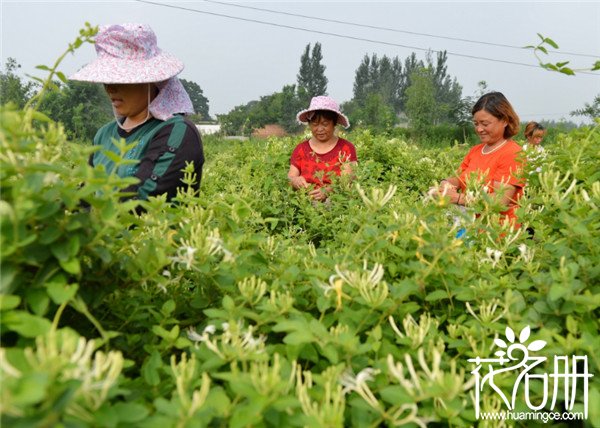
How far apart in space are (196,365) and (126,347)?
0.75 feet

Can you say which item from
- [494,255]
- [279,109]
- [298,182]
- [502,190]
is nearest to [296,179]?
[298,182]

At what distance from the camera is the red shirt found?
4.68 metres

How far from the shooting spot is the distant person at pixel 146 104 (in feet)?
8.36

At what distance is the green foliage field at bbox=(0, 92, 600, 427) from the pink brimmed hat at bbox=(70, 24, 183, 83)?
3.86 ft

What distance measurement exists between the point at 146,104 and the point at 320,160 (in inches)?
88.7

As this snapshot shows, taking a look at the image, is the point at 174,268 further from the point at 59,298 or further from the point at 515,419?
the point at 515,419

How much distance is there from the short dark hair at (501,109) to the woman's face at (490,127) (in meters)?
0.03

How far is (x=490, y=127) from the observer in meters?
3.85

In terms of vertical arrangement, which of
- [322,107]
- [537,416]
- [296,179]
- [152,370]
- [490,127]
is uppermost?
[322,107]

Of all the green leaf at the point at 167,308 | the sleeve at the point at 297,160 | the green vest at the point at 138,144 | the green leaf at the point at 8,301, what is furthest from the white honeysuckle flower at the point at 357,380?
the sleeve at the point at 297,160

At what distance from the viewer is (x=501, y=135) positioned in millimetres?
3871

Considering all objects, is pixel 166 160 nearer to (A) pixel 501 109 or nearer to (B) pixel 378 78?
(A) pixel 501 109

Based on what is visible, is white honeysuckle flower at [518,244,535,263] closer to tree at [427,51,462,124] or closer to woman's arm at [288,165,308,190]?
woman's arm at [288,165,308,190]

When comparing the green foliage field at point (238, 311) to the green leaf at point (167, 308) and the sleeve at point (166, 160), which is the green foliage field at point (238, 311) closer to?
the green leaf at point (167, 308)
